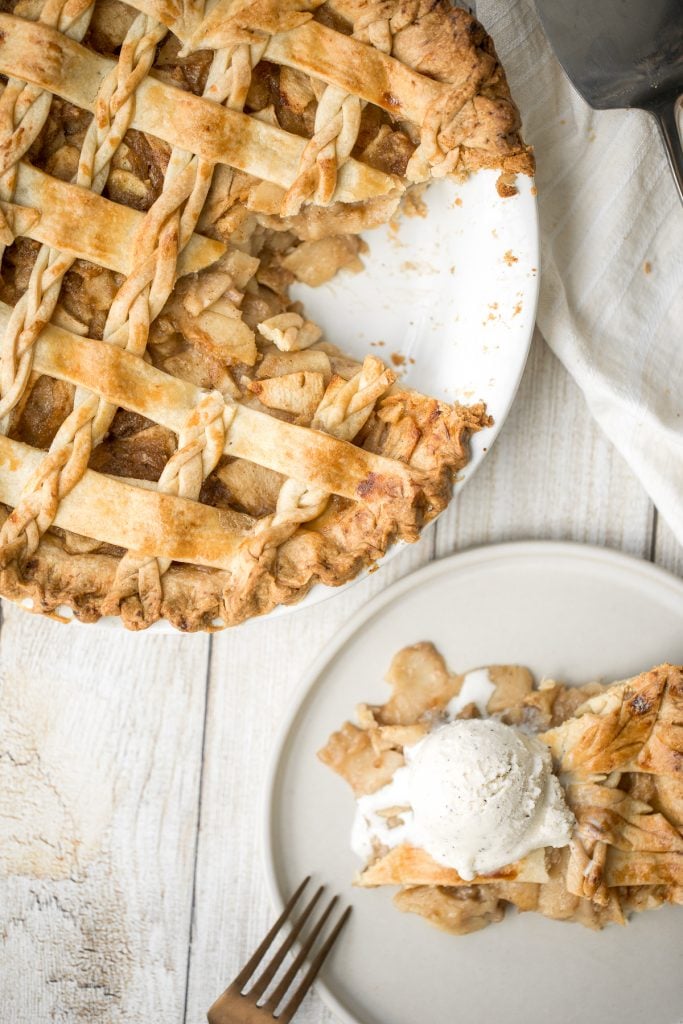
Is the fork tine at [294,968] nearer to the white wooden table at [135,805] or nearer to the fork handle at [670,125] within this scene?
the white wooden table at [135,805]

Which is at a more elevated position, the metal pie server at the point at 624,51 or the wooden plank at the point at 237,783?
the metal pie server at the point at 624,51

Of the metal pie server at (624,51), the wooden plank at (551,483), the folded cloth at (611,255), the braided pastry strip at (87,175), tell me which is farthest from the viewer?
the wooden plank at (551,483)

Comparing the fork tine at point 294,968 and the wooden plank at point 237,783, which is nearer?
the fork tine at point 294,968

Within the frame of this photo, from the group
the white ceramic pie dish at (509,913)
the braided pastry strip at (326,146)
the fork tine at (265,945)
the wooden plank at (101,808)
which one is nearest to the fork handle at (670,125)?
the braided pastry strip at (326,146)

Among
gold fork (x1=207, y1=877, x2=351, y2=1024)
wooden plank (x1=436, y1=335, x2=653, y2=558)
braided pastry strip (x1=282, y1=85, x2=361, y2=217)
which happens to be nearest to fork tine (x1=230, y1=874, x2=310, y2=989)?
gold fork (x1=207, y1=877, x2=351, y2=1024)

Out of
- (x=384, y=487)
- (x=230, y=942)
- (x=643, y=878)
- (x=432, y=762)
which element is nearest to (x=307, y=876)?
(x=230, y=942)

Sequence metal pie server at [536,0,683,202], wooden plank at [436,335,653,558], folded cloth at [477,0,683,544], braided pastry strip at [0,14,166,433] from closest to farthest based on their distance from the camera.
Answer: braided pastry strip at [0,14,166,433]
metal pie server at [536,0,683,202]
folded cloth at [477,0,683,544]
wooden plank at [436,335,653,558]

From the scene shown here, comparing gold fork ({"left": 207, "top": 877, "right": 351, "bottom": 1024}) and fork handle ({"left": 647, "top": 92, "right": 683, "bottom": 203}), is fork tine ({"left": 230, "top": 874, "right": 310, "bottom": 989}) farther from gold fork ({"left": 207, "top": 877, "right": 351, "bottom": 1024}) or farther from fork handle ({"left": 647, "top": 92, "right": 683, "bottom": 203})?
fork handle ({"left": 647, "top": 92, "right": 683, "bottom": 203})
